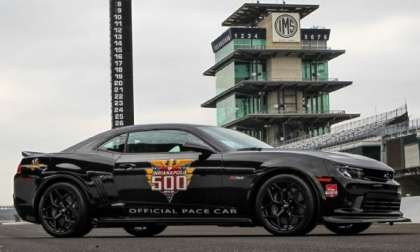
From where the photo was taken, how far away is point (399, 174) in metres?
66.1

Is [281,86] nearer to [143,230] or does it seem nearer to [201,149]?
[143,230]

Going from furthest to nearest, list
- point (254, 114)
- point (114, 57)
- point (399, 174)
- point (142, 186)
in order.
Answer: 1. point (254, 114)
2. point (114, 57)
3. point (399, 174)
4. point (142, 186)

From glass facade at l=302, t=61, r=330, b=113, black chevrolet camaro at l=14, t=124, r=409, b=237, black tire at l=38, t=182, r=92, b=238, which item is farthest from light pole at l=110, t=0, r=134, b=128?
black tire at l=38, t=182, r=92, b=238

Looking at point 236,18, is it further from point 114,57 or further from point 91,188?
point 91,188

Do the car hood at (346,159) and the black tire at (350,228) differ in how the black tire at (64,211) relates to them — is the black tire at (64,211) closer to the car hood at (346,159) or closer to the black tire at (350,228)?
the car hood at (346,159)

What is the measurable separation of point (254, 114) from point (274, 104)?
4.23 meters

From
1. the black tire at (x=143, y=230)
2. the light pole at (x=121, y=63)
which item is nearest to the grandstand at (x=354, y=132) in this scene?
the light pole at (x=121, y=63)

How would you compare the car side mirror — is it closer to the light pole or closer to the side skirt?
the side skirt

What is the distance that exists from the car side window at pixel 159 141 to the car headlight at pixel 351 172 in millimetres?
1626

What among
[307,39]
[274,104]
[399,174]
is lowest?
[399,174]

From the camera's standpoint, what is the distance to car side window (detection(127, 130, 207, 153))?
9.59 metres

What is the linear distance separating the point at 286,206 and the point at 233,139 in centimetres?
131

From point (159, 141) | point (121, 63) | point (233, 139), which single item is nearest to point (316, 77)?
point (121, 63)

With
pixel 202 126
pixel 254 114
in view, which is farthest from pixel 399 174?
pixel 202 126
